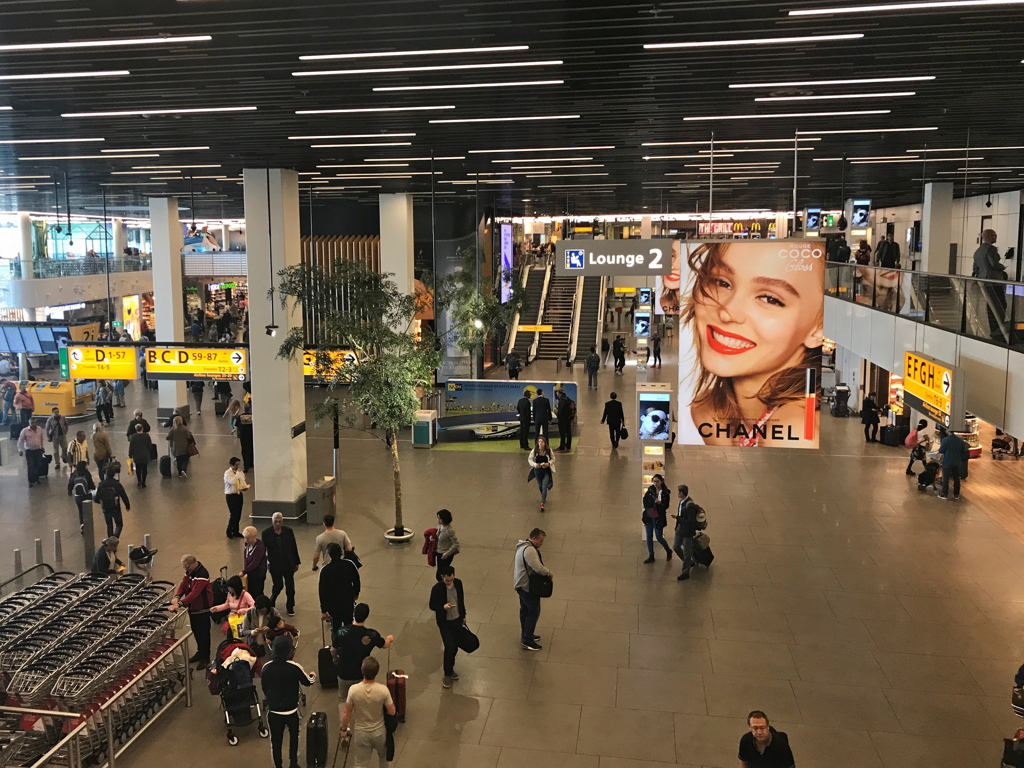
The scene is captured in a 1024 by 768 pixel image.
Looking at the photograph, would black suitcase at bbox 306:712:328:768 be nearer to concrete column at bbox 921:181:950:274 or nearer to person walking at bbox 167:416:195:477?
person walking at bbox 167:416:195:477

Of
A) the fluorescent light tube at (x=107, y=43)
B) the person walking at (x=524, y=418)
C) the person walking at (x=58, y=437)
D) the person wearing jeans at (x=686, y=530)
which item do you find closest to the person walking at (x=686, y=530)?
the person wearing jeans at (x=686, y=530)

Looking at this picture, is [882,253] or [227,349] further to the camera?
[882,253]

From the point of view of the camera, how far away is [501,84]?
804 centimetres

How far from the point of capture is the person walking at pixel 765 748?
19.1 ft

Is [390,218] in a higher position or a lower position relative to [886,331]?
higher

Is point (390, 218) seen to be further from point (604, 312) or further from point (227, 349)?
point (604, 312)

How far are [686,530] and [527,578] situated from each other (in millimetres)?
3226

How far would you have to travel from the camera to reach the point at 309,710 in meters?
8.33

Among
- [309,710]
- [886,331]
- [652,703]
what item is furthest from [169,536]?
[886,331]

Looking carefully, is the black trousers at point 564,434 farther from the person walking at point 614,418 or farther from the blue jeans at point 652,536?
the blue jeans at point 652,536

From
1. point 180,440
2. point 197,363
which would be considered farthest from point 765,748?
point 180,440

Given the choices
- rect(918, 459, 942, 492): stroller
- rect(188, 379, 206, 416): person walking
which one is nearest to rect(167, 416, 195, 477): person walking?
rect(188, 379, 206, 416): person walking

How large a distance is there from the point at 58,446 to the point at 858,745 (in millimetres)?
17337

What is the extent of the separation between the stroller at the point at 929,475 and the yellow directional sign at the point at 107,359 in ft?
50.9
